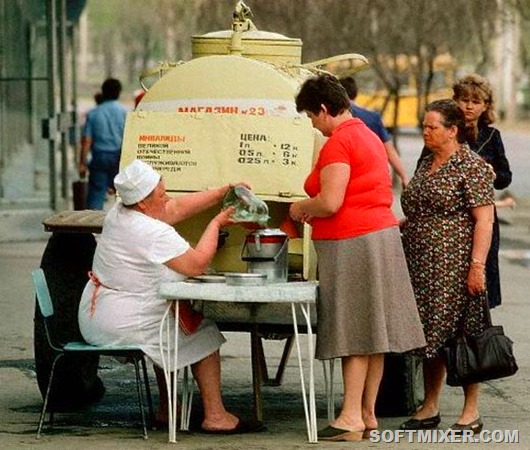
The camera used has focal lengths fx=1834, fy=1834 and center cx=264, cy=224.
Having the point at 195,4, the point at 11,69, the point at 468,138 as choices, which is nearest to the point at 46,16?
the point at 11,69

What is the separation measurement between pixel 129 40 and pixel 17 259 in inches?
2649

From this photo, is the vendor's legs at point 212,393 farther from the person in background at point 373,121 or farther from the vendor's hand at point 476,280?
the person in background at point 373,121

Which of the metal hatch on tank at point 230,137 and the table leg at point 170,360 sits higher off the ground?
the metal hatch on tank at point 230,137

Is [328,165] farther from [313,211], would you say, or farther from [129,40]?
[129,40]

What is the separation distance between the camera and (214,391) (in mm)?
9062

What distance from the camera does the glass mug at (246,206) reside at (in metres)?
8.78

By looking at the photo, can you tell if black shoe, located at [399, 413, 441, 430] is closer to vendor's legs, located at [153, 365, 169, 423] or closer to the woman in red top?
the woman in red top

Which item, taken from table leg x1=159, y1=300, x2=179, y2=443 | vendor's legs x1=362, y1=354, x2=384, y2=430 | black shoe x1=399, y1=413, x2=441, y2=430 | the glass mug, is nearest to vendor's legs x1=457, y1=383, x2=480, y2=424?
black shoe x1=399, y1=413, x2=441, y2=430

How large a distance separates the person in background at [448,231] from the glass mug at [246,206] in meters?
0.78

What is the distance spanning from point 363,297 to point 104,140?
37.7 ft

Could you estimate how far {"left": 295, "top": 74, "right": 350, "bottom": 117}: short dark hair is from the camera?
8.78m

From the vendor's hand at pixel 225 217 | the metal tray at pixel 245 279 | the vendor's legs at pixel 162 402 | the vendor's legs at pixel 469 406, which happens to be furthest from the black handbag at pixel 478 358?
the vendor's legs at pixel 162 402

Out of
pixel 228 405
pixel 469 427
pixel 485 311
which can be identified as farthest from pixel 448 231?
pixel 228 405

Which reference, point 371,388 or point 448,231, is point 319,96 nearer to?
point 448,231
